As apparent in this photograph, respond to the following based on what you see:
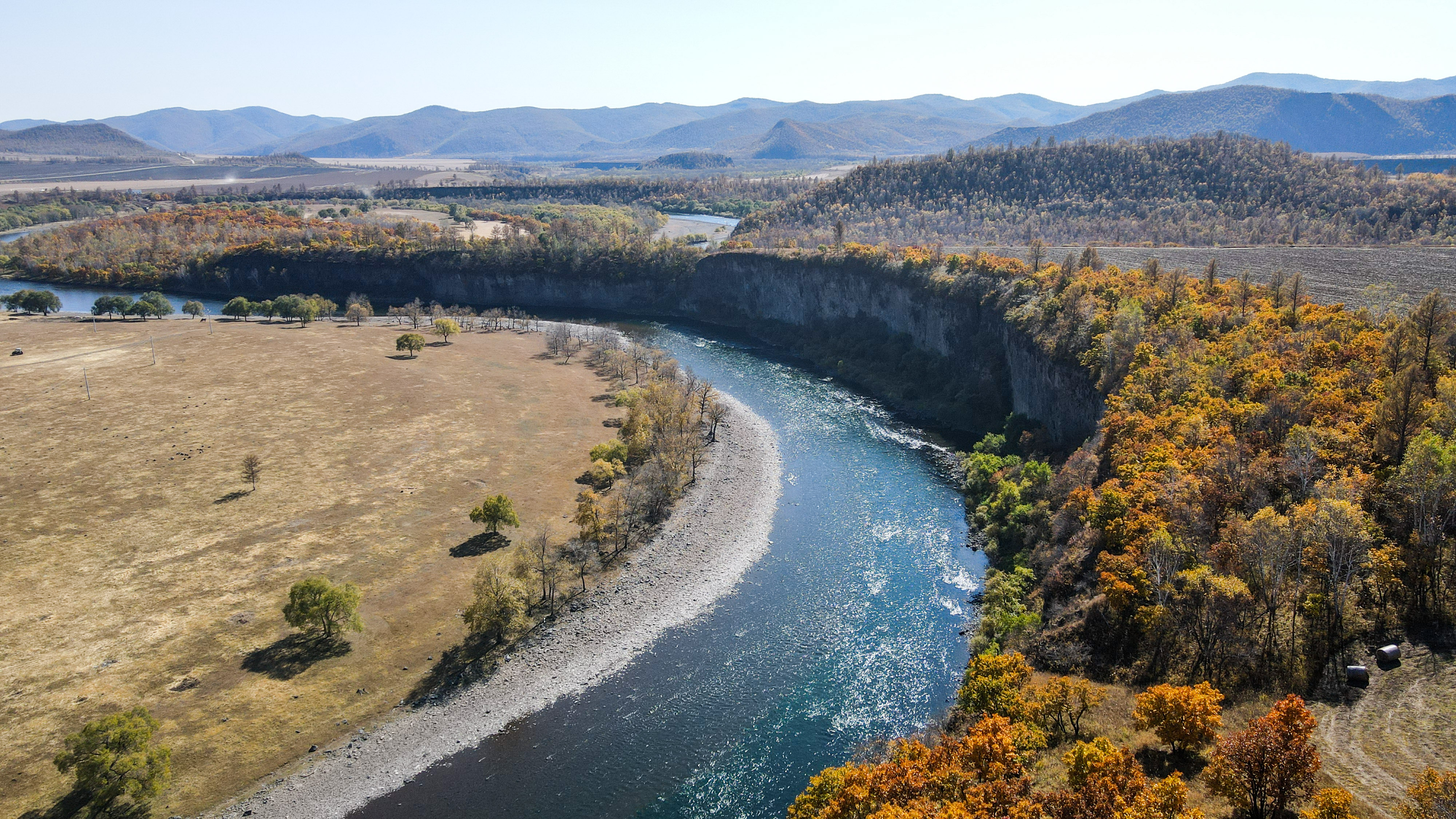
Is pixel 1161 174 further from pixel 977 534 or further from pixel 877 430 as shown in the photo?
pixel 977 534

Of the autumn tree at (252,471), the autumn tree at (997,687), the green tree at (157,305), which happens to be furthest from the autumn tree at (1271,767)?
the green tree at (157,305)

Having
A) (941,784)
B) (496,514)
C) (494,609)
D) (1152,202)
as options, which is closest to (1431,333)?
(941,784)

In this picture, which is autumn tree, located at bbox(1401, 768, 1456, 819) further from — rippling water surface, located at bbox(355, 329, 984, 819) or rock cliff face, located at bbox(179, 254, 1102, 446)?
rock cliff face, located at bbox(179, 254, 1102, 446)

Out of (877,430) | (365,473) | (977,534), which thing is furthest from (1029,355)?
(365,473)

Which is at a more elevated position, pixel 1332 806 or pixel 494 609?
pixel 1332 806

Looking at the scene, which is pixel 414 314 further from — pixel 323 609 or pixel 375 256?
pixel 323 609

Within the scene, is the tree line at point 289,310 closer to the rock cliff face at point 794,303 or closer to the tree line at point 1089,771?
the rock cliff face at point 794,303

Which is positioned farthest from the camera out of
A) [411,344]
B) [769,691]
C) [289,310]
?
[289,310]
